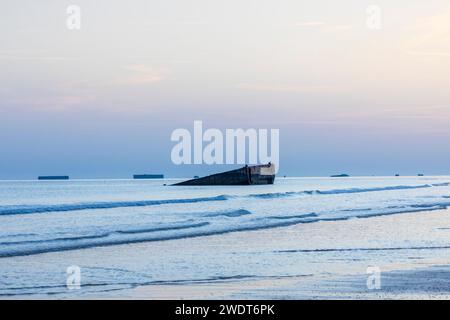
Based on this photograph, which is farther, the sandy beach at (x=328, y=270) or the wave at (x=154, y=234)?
the wave at (x=154, y=234)

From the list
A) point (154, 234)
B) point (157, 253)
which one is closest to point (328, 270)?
point (157, 253)

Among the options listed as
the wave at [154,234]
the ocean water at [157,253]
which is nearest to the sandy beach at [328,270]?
the ocean water at [157,253]

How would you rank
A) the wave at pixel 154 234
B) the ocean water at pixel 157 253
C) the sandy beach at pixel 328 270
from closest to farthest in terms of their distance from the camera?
the sandy beach at pixel 328 270 < the ocean water at pixel 157 253 < the wave at pixel 154 234

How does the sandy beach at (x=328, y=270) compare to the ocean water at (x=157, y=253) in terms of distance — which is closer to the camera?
the sandy beach at (x=328, y=270)

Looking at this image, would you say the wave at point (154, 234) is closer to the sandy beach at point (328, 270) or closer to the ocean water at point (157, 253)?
the ocean water at point (157, 253)

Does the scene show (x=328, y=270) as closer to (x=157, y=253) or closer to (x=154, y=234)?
(x=157, y=253)

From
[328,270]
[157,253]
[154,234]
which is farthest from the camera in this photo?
[154,234]

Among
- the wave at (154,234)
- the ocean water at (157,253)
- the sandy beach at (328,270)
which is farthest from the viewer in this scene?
the wave at (154,234)

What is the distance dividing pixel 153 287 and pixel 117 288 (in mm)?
594

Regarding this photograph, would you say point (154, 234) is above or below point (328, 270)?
below

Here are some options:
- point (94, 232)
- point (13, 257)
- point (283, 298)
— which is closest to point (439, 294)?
point (283, 298)

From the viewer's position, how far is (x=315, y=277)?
1330 cm
